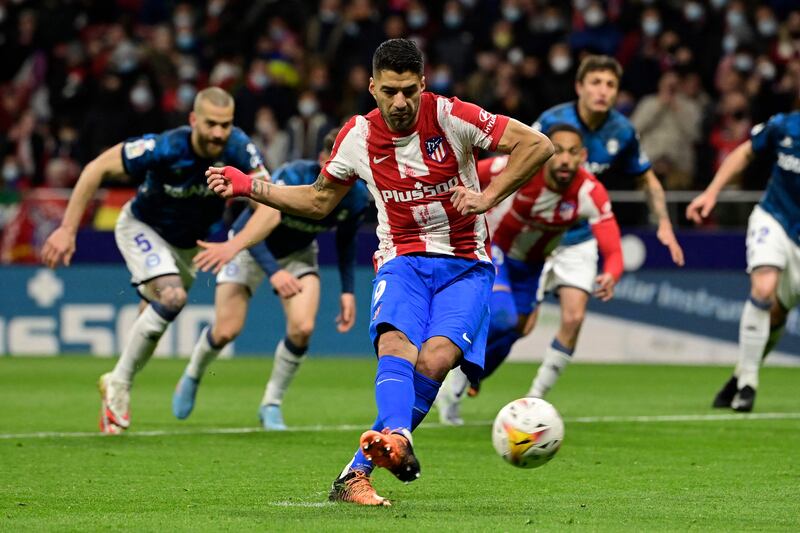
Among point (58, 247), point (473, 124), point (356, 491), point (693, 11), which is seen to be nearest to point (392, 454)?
point (356, 491)

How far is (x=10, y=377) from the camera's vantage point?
1591 centimetres

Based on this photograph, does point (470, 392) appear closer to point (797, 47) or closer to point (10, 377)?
point (10, 377)

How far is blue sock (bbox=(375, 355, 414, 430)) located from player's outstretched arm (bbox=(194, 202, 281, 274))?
5.85 feet

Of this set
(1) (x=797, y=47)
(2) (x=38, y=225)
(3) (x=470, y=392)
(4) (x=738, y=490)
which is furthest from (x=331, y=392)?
(1) (x=797, y=47)

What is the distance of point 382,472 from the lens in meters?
8.71

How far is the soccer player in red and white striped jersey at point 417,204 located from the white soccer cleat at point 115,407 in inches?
145

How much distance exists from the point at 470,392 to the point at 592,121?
2374 mm

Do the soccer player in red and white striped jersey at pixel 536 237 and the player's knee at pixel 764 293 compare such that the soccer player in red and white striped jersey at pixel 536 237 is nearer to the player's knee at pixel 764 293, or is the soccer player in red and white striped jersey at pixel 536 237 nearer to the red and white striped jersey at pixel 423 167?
the player's knee at pixel 764 293

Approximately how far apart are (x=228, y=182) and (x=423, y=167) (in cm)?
96

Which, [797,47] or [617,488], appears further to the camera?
[797,47]

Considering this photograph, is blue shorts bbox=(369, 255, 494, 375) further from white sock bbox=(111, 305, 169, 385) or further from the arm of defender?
white sock bbox=(111, 305, 169, 385)

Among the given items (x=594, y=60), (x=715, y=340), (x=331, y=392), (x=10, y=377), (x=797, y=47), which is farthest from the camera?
(x=797, y=47)

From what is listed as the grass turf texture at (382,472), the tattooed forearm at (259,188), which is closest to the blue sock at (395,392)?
the grass turf texture at (382,472)

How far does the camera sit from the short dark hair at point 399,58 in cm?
704
